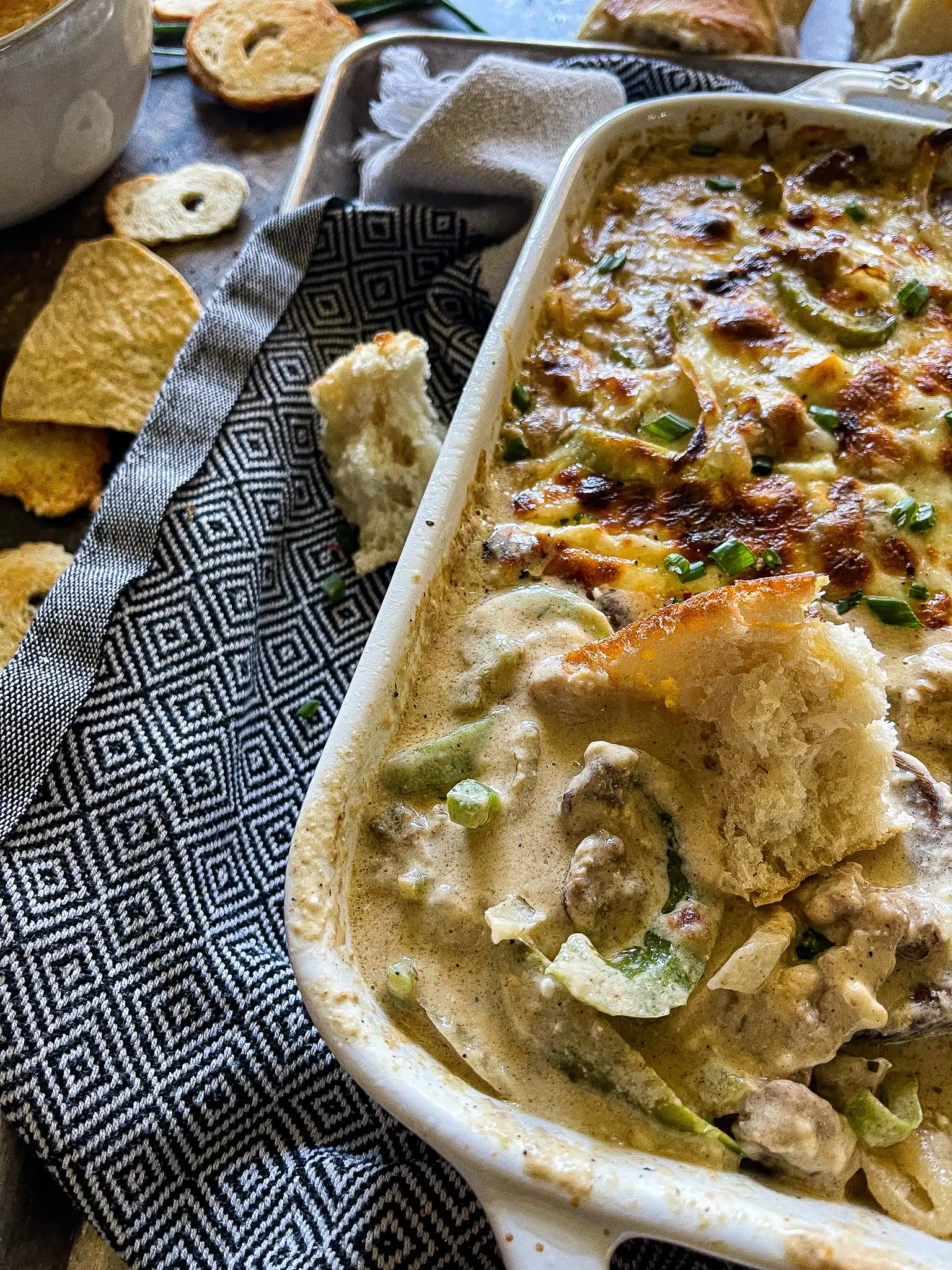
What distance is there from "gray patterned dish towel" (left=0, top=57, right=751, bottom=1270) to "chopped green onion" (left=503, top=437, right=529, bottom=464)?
0.56 m

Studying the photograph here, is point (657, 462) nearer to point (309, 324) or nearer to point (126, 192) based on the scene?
point (309, 324)

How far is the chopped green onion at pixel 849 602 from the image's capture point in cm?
200

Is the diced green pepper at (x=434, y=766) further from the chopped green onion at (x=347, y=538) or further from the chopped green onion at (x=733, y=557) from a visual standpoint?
the chopped green onion at (x=347, y=538)

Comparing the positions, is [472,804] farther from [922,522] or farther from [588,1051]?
[922,522]

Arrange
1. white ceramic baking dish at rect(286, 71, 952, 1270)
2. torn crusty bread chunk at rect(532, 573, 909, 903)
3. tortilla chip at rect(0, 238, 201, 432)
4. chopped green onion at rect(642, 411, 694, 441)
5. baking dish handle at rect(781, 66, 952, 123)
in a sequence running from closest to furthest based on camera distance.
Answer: white ceramic baking dish at rect(286, 71, 952, 1270) < torn crusty bread chunk at rect(532, 573, 909, 903) < chopped green onion at rect(642, 411, 694, 441) < tortilla chip at rect(0, 238, 201, 432) < baking dish handle at rect(781, 66, 952, 123)

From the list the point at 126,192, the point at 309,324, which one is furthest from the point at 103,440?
the point at 126,192

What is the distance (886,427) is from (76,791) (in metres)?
1.69

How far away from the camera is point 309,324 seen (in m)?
2.88

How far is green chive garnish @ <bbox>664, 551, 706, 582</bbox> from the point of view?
2029mm

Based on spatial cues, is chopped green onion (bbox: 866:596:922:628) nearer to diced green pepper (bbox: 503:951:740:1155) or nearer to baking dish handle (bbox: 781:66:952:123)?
diced green pepper (bbox: 503:951:740:1155)

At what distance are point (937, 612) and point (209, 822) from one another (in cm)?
140

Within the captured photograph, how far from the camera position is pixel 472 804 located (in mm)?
1755

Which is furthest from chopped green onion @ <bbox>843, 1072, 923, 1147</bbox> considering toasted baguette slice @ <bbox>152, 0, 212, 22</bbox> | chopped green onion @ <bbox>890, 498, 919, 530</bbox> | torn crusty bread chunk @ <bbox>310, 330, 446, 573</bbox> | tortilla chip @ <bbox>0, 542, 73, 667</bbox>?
toasted baguette slice @ <bbox>152, 0, 212, 22</bbox>

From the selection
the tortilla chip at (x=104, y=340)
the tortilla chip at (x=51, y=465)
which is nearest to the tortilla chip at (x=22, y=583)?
the tortilla chip at (x=51, y=465)
